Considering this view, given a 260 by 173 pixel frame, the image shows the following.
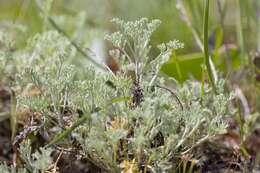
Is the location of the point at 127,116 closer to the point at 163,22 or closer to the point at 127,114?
the point at 127,114

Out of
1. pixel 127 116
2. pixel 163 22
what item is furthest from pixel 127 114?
pixel 163 22

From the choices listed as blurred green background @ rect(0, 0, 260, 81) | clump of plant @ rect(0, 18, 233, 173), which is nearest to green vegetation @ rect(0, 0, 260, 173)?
clump of plant @ rect(0, 18, 233, 173)

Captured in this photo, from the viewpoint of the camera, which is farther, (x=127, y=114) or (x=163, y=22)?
(x=163, y=22)

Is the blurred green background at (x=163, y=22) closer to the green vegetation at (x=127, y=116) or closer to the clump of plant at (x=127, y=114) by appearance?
the green vegetation at (x=127, y=116)

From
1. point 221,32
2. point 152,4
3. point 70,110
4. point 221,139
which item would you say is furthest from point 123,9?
point 70,110

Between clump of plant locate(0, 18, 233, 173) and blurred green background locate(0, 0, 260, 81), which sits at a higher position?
blurred green background locate(0, 0, 260, 81)

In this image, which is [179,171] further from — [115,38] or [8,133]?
[8,133]

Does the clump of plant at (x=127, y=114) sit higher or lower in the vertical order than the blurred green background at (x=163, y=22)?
lower

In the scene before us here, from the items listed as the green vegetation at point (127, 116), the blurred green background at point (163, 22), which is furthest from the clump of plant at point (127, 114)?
the blurred green background at point (163, 22)

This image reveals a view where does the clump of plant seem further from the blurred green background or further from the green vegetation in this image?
the blurred green background
